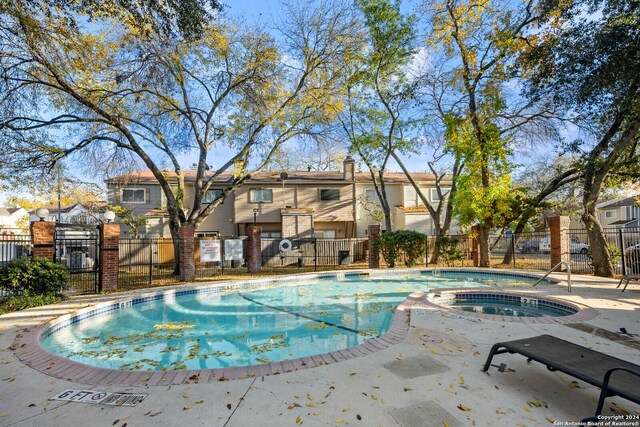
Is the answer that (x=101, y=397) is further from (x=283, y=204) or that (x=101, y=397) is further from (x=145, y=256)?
(x=283, y=204)

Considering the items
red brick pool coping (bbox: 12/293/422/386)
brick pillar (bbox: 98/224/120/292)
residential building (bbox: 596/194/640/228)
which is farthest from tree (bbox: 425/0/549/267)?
residential building (bbox: 596/194/640/228)

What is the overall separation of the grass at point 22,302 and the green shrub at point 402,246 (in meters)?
12.5

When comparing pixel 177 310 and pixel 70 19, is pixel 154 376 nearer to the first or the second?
pixel 177 310

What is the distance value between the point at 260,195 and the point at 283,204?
1772 mm

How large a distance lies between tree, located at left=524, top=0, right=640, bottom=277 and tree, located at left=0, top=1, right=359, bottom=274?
25.7 ft

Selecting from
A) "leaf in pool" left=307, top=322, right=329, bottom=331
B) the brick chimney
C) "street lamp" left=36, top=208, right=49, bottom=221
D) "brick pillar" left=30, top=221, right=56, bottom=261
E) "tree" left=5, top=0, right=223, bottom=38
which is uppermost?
the brick chimney

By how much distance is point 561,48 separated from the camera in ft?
32.8

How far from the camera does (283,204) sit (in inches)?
942

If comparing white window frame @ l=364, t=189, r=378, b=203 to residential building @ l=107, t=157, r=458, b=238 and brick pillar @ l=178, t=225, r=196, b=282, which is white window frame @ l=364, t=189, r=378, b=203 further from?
brick pillar @ l=178, t=225, r=196, b=282

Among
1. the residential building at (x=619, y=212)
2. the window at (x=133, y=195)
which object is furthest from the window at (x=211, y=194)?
the residential building at (x=619, y=212)

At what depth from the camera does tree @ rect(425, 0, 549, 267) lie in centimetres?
1459

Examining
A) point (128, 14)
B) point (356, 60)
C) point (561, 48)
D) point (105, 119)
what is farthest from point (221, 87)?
point (561, 48)

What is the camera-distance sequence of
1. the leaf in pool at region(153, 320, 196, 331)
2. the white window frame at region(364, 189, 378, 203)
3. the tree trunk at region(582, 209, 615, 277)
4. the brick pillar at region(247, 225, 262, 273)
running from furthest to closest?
the white window frame at region(364, 189, 378, 203), the brick pillar at region(247, 225, 262, 273), the tree trunk at region(582, 209, 615, 277), the leaf in pool at region(153, 320, 196, 331)

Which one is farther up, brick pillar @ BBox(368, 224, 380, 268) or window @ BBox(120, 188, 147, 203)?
window @ BBox(120, 188, 147, 203)
